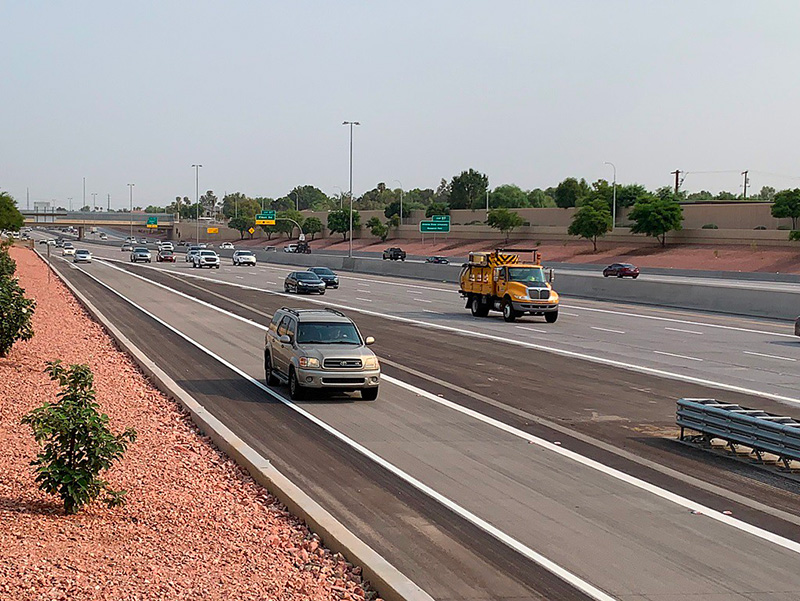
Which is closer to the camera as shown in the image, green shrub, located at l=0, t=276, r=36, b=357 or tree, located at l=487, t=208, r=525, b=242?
green shrub, located at l=0, t=276, r=36, b=357

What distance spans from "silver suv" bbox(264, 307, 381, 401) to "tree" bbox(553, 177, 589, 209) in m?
130

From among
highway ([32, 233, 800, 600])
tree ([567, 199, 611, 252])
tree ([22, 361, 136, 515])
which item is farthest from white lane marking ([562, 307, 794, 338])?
tree ([567, 199, 611, 252])

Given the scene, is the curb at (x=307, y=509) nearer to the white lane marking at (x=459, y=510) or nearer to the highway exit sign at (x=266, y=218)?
the white lane marking at (x=459, y=510)

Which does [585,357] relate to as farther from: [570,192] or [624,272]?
[570,192]

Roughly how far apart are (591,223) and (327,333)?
91.5 meters

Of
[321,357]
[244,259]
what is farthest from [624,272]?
[321,357]

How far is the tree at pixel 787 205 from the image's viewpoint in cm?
9419

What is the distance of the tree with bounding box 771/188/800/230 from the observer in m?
94.2

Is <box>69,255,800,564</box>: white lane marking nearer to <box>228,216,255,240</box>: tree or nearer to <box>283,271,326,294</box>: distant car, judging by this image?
<box>283,271,326,294</box>: distant car

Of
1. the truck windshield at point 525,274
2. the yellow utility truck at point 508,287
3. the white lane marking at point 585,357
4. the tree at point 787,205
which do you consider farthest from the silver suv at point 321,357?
the tree at point 787,205

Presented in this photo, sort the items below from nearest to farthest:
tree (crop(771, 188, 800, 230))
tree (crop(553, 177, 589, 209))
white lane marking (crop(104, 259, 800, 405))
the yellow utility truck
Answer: white lane marking (crop(104, 259, 800, 405)) → the yellow utility truck → tree (crop(771, 188, 800, 230)) → tree (crop(553, 177, 589, 209))

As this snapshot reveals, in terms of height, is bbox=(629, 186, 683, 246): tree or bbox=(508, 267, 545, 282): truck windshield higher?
bbox=(629, 186, 683, 246): tree

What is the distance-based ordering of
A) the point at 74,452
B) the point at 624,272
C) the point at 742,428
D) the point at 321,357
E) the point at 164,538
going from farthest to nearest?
the point at 624,272
the point at 321,357
the point at 742,428
the point at 74,452
the point at 164,538

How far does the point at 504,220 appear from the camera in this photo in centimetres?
12631
